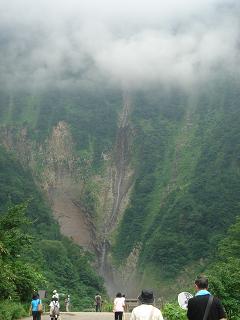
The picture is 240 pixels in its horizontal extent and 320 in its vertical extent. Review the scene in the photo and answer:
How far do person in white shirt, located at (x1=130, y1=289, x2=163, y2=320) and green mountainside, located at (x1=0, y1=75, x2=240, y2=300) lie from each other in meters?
59.7

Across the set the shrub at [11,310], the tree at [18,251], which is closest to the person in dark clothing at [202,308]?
the shrub at [11,310]

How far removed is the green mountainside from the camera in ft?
259

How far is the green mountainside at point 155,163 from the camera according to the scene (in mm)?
79062

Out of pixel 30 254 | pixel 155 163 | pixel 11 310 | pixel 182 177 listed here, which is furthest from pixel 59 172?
pixel 11 310

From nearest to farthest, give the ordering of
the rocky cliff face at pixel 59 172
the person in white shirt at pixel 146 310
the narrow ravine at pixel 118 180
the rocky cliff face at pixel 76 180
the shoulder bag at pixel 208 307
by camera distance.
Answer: the shoulder bag at pixel 208 307 → the person in white shirt at pixel 146 310 → the narrow ravine at pixel 118 180 → the rocky cliff face at pixel 76 180 → the rocky cliff face at pixel 59 172

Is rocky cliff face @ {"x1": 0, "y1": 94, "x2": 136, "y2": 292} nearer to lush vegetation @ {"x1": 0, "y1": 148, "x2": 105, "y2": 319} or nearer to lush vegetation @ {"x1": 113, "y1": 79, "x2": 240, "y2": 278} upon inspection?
lush vegetation @ {"x1": 113, "y1": 79, "x2": 240, "y2": 278}

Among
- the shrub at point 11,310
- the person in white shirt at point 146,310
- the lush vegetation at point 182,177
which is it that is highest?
the lush vegetation at point 182,177

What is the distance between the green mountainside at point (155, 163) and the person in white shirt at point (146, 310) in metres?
59.7

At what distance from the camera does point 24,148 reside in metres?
115

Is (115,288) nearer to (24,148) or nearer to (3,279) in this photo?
(24,148)

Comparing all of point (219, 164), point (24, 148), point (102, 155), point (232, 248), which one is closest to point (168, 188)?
point (219, 164)

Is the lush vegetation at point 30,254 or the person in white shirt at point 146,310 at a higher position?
the lush vegetation at point 30,254

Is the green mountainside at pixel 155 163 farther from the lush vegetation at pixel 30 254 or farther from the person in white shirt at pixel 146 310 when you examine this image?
the person in white shirt at pixel 146 310

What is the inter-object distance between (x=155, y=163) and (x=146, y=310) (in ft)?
348
